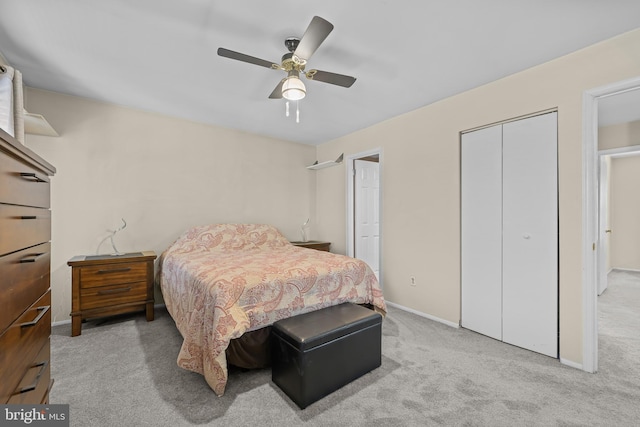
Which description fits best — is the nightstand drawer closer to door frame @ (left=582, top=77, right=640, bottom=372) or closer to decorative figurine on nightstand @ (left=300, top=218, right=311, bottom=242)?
decorative figurine on nightstand @ (left=300, top=218, right=311, bottom=242)

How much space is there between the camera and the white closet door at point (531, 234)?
2369 mm

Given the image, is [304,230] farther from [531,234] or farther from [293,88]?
[531,234]

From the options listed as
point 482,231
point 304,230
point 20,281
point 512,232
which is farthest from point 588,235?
point 304,230

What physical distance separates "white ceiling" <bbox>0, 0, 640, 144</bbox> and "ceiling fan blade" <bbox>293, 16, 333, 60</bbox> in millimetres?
214

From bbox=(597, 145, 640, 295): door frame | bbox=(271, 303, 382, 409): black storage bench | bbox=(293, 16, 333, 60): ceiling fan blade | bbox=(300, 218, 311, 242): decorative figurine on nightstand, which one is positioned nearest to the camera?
bbox=(293, 16, 333, 60): ceiling fan blade

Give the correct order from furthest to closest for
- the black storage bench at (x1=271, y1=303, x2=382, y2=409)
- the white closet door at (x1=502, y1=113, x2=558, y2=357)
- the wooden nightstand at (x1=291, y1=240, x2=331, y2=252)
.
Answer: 1. the wooden nightstand at (x1=291, y1=240, x2=331, y2=252)
2. the white closet door at (x1=502, y1=113, x2=558, y2=357)
3. the black storage bench at (x1=271, y1=303, x2=382, y2=409)

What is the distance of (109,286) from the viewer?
2916mm

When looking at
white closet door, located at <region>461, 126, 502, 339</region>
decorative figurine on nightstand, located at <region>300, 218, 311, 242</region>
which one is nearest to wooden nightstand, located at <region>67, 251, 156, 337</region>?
decorative figurine on nightstand, located at <region>300, 218, 311, 242</region>

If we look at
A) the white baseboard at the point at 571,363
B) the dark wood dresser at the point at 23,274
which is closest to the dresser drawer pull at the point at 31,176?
the dark wood dresser at the point at 23,274

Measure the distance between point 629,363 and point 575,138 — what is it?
1.84 meters

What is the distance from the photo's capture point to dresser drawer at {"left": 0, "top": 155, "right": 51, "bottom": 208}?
2.67 feet

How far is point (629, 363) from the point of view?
224 centimetres

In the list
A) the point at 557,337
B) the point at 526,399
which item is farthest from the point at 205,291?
the point at 557,337

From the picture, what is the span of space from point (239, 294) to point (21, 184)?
1287mm
